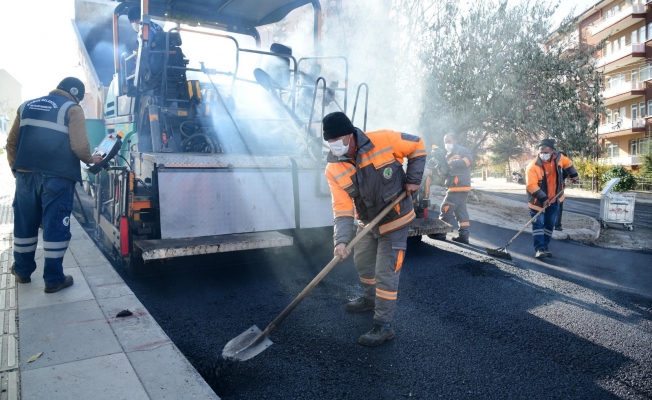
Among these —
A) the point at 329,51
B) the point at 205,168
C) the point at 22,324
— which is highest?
the point at 329,51

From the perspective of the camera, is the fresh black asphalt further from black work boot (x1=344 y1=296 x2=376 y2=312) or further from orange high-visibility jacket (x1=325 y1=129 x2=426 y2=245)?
orange high-visibility jacket (x1=325 y1=129 x2=426 y2=245)

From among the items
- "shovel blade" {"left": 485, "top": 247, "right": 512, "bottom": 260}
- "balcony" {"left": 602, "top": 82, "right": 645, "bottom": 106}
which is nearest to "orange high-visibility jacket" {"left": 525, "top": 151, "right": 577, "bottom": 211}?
"shovel blade" {"left": 485, "top": 247, "right": 512, "bottom": 260}

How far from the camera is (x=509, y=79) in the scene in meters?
11.6

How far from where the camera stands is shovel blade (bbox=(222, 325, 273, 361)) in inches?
109

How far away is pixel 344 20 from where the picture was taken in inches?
486

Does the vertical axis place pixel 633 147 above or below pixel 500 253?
above

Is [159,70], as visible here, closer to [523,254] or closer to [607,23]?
[523,254]

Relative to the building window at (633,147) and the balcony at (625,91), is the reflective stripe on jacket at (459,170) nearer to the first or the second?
the balcony at (625,91)

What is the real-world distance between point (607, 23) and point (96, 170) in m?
36.2

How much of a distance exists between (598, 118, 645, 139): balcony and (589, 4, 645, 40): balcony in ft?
18.6

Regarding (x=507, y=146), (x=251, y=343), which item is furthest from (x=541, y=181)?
(x=507, y=146)

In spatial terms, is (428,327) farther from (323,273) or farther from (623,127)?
(623,127)

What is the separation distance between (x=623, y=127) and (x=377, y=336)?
34256mm

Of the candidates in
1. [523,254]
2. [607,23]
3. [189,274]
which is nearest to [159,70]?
[189,274]
